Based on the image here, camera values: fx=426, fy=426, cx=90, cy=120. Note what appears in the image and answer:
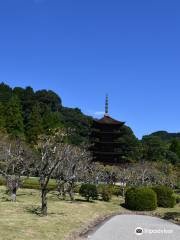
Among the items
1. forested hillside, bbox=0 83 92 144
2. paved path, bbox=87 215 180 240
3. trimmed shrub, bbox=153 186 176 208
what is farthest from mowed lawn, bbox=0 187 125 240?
forested hillside, bbox=0 83 92 144

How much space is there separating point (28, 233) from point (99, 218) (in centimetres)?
983

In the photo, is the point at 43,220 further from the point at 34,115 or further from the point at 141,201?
the point at 34,115

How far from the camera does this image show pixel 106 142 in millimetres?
77750

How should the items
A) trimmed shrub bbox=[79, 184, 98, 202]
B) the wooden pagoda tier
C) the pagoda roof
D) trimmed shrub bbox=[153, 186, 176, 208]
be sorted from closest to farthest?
trimmed shrub bbox=[79, 184, 98, 202] → trimmed shrub bbox=[153, 186, 176, 208] → the wooden pagoda tier → the pagoda roof

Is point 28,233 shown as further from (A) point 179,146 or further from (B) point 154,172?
(A) point 179,146

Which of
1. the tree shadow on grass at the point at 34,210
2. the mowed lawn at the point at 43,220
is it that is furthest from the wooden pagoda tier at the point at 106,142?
the tree shadow on grass at the point at 34,210

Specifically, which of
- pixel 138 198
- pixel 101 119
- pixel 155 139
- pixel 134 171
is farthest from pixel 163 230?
pixel 155 139

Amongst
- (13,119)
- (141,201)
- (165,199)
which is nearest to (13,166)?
(141,201)

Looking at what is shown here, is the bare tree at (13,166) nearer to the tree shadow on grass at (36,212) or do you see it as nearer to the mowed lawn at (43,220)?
the mowed lawn at (43,220)

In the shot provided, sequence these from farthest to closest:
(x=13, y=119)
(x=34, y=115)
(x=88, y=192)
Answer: (x=34, y=115) → (x=13, y=119) → (x=88, y=192)

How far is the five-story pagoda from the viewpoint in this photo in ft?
251

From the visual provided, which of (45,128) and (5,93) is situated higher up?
(5,93)

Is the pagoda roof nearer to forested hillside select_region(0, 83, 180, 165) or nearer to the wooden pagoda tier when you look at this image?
the wooden pagoda tier

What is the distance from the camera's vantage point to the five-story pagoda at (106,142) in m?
76.6
